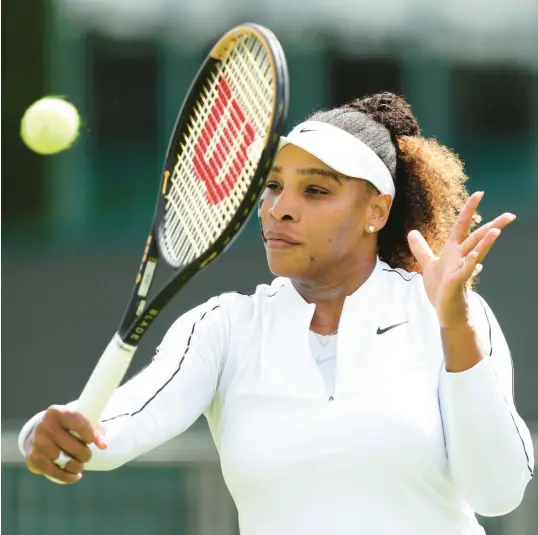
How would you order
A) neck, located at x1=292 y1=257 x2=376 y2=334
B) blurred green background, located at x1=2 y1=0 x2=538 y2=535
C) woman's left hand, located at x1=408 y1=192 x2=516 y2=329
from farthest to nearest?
blurred green background, located at x1=2 y1=0 x2=538 y2=535
neck, located at x1=292 y1=257 x2=376 y2=334
woman's left hand, located at x1=408 y1=192 x2=516 y2=329

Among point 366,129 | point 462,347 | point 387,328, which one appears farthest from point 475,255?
point 366,129

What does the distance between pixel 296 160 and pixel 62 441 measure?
842mm

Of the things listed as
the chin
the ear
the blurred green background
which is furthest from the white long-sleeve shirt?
the blurred green background

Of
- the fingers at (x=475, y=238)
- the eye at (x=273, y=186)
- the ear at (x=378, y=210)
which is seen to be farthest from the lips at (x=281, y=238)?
the fingers at (x=475, y=238)

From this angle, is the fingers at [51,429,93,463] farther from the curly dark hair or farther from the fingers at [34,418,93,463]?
the curly dark hair

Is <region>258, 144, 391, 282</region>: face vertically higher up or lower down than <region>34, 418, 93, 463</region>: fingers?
higher up

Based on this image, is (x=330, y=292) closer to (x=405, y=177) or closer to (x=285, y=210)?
(x=285, y=210)

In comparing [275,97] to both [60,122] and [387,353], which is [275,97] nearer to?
[387,353]

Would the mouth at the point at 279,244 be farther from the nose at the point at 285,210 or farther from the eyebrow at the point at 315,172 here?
the eyebrow at the point at 315,172

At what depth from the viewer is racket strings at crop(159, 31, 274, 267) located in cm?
275

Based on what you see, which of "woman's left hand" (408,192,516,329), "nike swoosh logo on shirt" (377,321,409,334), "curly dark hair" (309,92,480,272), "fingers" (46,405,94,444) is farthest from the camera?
"curly dark hair" (309,92,480,272)

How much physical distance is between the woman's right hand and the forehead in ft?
2.54

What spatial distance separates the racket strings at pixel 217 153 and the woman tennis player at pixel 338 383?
18 centimetres

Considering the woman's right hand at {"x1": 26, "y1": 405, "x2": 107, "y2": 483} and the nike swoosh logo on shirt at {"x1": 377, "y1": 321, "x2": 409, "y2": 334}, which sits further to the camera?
the nike swoosh logo on shirt at {"x1": 377, "y1": 321, "x2": 409, "y2": 334}
